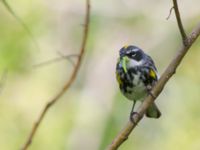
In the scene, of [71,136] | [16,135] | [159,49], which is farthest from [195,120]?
[16,135]

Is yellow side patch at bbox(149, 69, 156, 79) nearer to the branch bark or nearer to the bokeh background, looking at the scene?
the branch bark

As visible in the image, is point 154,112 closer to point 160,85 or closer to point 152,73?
point 152,73

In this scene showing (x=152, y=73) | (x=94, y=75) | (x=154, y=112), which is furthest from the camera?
(x=94, y=75)

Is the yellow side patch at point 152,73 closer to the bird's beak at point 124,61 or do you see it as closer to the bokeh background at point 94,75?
the bird's beak at point 124,61

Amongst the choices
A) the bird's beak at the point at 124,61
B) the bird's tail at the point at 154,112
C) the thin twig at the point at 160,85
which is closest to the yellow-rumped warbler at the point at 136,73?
the bird's beak at the point at 124,61

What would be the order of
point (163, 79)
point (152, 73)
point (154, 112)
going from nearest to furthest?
point (163, 79), point (152, 73), point (154, 112)

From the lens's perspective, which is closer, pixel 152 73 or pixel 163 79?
pixel 163 79

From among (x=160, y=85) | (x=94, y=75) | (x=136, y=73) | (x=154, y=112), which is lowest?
(x=94, y=75)

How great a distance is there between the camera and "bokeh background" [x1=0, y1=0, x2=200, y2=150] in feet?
22.4

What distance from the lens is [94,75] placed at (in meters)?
6.77

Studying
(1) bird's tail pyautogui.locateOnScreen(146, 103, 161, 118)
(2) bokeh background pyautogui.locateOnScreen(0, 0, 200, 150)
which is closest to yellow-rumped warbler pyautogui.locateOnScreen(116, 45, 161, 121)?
(1) bird's tail pyautogui.locateOnScreen(146, 103, 161, 118)

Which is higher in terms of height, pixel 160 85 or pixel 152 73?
pixel 160 85

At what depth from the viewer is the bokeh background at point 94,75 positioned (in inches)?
269

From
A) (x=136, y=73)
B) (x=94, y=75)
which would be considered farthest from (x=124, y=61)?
(x=94, y=75)
